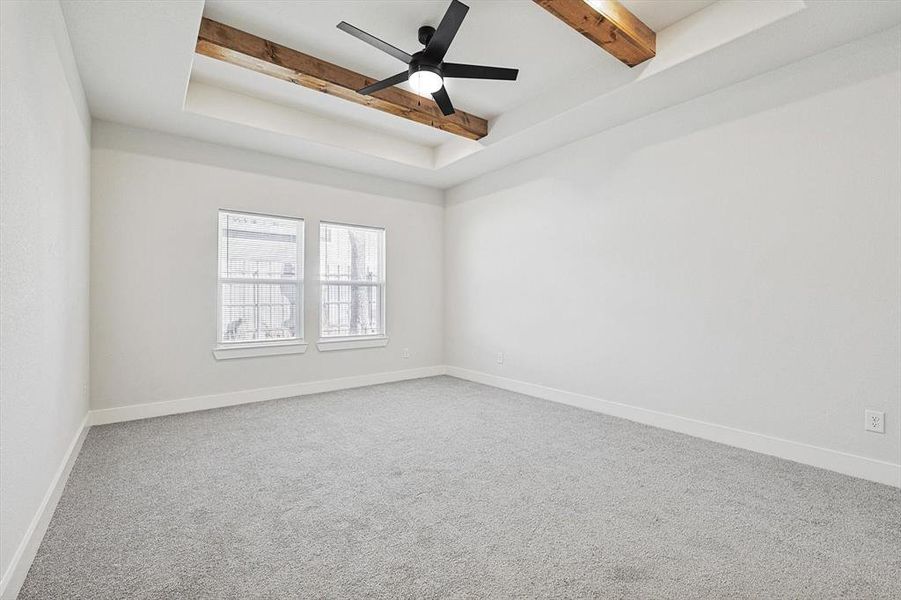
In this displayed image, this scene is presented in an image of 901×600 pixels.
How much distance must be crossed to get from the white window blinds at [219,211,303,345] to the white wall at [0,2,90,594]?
1.50m

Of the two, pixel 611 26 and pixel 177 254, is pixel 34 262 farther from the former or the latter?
pixel 611 26

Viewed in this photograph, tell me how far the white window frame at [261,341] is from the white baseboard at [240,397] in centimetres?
38

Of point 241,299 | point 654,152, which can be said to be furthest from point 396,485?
point 654,152

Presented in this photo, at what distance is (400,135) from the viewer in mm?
4828

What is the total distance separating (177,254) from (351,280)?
1.82 m

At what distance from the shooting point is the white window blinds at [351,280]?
201 inches

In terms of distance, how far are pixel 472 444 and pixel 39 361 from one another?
8.12 feet

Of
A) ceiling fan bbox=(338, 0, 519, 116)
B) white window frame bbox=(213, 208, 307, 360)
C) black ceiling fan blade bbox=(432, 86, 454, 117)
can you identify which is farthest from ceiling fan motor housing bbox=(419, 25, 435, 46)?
white window frame bbox=(213, 208, 307, 360)

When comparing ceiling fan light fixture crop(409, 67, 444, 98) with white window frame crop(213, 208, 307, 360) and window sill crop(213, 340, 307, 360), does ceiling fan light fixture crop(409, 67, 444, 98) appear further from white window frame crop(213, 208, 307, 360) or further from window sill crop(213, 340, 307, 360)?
window sill crop(213, 340, 307, 360)

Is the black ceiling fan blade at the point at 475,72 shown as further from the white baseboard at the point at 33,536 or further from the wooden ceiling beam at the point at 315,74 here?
the white baseboard at the point at 33,536

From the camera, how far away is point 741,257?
3.16 meters

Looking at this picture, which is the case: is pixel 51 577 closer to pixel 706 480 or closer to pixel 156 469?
pixel 156 469

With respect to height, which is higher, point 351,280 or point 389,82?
point 389,82

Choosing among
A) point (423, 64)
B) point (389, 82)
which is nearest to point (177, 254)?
point (389, 82)
